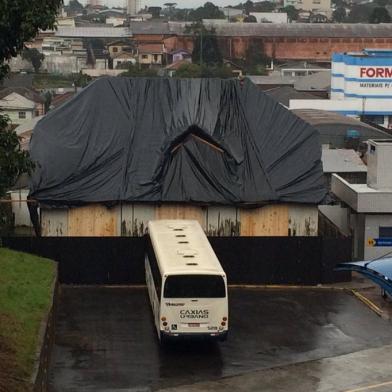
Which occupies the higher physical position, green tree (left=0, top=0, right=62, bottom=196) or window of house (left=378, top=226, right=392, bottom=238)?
green tree (left=0, top=0, right=62, bottom=196)

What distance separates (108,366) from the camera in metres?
20.8

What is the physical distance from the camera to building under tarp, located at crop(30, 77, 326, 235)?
29.5 m

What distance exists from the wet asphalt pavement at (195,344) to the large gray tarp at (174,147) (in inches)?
132

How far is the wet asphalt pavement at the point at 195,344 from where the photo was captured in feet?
67.0

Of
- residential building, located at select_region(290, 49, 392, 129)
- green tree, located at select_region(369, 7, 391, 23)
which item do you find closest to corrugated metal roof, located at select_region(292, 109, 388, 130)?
residential building, located at select_region(290, 49, 392, 129)

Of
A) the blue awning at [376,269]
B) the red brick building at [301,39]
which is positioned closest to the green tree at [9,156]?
the blue awning at [376,269]

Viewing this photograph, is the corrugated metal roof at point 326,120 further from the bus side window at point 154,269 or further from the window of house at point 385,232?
the bus side window at point 154,269

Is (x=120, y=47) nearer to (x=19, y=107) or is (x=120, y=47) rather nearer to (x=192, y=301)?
(x=19, y=107)

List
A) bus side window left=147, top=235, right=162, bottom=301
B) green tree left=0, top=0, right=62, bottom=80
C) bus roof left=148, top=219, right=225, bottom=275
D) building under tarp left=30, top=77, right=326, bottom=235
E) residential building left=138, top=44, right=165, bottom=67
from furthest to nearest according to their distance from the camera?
residential building left=138, top=44, right=165, bottom=67 → building under tarp left=30, top=77, right=326, bottom=235 → bus side window left=147, top=235, right=162, bottom=301 → bus roof left=148, top=219, right=225, bottom=275 → green tree left=0, top=0, right=62, bottom=80

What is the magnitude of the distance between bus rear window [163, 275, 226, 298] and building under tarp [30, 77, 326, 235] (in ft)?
27.0

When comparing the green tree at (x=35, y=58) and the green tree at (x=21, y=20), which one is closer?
the green tree at (x=21, y=20)

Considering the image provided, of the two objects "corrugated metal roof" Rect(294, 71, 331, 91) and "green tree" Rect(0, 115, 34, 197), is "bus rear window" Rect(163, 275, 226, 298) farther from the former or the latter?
"corrugated metal roof" Rect(294, 71, 331, 91)

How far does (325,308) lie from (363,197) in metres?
5.56

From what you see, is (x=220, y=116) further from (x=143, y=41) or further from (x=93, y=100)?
(x=143, y=41)
